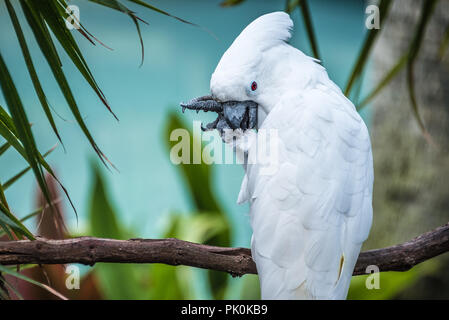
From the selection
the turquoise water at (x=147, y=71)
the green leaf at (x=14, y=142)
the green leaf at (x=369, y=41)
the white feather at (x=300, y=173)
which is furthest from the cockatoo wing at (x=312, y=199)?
the turquoise water at (x=147, y=71)

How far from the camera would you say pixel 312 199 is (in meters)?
0.72

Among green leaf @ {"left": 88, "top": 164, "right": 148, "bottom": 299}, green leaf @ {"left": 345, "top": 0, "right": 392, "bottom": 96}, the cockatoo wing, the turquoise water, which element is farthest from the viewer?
the turquoise water

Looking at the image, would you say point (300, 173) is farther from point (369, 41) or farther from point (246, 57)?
point (369, 41)

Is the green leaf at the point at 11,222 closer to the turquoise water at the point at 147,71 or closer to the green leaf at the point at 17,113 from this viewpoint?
the green leaf at the point at 17,113

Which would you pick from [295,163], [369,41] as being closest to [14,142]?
[295,163]

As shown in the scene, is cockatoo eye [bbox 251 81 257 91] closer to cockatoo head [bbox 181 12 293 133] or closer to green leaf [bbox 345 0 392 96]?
cockatoo head [bbox 181 12 293 133]

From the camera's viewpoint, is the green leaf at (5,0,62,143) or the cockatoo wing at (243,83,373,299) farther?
the cockatoo wing at (243,83,373,299)

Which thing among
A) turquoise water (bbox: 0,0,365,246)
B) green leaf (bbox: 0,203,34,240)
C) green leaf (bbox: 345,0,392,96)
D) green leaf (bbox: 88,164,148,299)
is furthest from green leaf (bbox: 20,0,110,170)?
turquoise water (bbox: 0,0,365,246)

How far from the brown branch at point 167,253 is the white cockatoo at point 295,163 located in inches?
2.7

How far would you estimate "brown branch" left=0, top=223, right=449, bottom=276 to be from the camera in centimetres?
74

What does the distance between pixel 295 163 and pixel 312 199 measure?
7 cm

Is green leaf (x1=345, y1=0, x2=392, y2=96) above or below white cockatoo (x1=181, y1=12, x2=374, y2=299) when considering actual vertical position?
above

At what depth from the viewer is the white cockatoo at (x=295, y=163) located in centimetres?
70

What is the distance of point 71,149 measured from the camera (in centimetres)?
281
